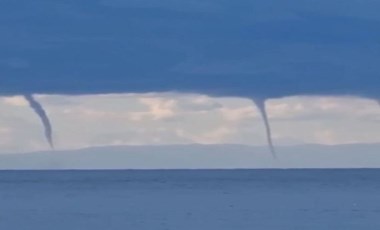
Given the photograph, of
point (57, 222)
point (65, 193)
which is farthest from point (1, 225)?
point (65, 193)

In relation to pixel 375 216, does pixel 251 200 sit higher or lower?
higher

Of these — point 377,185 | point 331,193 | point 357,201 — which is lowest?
point 357,201

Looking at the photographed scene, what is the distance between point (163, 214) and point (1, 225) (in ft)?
40.1

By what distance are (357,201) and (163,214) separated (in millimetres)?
18887

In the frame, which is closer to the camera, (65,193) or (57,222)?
(57,222)

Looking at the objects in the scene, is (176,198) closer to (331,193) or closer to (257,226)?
(331,193)

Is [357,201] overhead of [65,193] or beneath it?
beneath

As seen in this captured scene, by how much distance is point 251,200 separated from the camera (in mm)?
91938

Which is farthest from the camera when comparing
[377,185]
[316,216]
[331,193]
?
[377,185]

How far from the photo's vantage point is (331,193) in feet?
341

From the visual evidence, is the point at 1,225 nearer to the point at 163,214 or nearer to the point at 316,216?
the point at 163,214

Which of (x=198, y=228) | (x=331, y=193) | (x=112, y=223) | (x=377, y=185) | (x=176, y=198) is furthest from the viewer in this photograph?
(x=377, y=185)

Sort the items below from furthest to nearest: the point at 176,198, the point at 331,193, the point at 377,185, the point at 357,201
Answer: the point at 377,185, the point at 331,193, the point at 176,198, the point at 357,201

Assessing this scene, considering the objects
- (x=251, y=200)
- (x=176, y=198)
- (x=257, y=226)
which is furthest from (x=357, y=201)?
(x=257, y=226)
